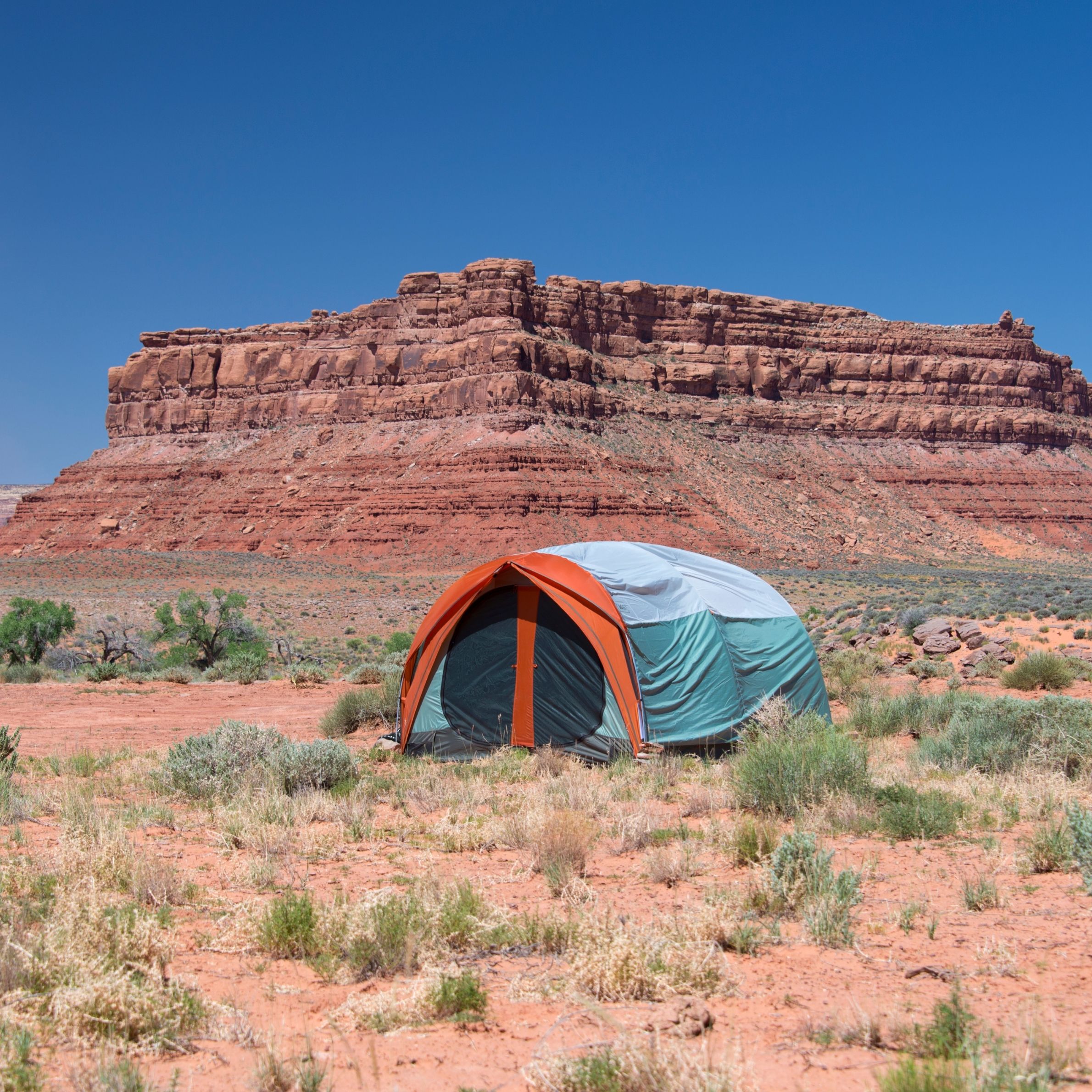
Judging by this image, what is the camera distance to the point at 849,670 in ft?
47.0

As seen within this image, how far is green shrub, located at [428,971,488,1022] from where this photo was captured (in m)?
3.82

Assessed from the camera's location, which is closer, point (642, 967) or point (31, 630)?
point (642, 967)

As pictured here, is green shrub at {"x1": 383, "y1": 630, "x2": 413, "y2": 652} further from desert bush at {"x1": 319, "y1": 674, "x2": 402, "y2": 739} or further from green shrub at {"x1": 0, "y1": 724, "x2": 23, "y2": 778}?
green shrub at {"x1": 0, "y1": 724, "x2": 23, "y2": 778}

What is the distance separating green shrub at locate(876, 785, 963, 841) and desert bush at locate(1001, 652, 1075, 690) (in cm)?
686

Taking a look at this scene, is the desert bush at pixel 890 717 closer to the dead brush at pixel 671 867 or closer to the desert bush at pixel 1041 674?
the desert bush at pixel 1041 674

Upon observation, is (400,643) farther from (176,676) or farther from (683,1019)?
(683,1019)

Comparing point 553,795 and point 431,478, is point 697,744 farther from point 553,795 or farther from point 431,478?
point 431,478

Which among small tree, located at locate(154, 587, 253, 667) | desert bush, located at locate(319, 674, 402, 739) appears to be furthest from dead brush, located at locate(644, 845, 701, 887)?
small tree, located at locate(154, 587, 253, 667)

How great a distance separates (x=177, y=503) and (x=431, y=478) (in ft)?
71.8

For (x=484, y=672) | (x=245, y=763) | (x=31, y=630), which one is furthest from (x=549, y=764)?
(x=31, y=630)

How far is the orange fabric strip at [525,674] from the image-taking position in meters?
9.99

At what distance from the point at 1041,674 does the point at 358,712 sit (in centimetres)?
886

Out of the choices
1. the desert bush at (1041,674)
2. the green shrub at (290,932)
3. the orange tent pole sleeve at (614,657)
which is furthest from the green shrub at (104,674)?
the desert bush at (1041,674)

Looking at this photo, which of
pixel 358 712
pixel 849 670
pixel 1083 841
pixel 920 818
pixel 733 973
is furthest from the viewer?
pixel 849 670
